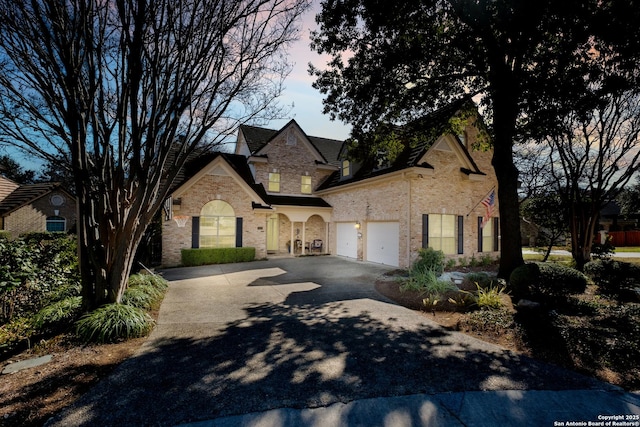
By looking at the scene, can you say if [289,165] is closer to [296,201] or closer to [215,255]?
[296,201]

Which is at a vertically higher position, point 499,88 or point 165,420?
point 499,88

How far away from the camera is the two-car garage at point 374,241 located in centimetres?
1451

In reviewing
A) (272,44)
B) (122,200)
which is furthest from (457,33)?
(122,200)

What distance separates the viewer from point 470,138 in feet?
55.8

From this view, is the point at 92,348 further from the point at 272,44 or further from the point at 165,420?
the point at 272,44

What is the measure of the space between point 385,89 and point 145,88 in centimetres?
725

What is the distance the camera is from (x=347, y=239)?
18.6m

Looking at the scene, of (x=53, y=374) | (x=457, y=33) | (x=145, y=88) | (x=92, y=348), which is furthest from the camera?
(x=457, y=33)

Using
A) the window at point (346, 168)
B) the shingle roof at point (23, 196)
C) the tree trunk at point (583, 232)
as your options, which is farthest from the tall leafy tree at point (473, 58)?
the shingle roof at point (23, 196)

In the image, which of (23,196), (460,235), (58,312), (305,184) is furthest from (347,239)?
(23,196)

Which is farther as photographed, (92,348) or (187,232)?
(187,232)

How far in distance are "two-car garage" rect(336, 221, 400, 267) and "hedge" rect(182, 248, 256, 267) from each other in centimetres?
610

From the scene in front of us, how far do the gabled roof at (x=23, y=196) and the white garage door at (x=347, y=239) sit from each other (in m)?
26.2

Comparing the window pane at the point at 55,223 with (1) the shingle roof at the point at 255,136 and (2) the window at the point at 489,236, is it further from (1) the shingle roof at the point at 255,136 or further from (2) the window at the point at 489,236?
(2) the window at the point at 489,236
